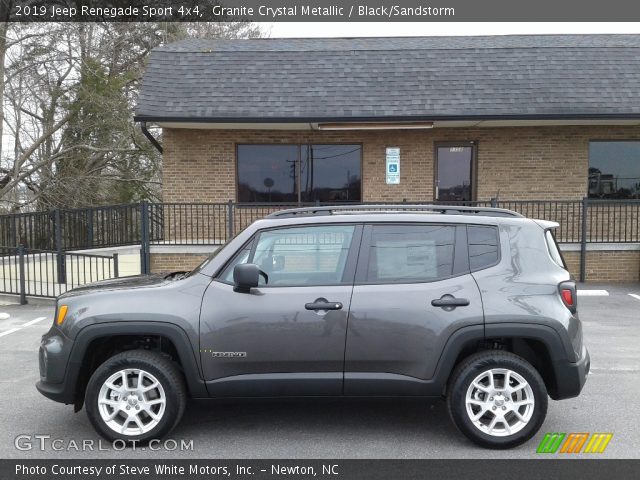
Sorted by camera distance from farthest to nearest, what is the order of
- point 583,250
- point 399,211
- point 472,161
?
point 472,161 → point 583,250 → point 399,211

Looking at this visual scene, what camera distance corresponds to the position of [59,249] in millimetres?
12375

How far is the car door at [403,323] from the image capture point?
4008 mm

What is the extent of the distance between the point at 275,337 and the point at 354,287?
0.68m

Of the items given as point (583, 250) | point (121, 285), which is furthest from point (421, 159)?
point (121, 285)

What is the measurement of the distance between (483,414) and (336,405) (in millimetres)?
1391

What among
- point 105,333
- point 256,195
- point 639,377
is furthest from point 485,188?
point 105,333

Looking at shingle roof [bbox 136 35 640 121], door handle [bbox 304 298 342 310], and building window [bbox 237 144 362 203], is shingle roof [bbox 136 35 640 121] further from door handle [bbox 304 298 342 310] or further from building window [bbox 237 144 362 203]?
door handle [bbox 304 298 342 310]

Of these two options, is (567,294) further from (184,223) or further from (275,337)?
(184,223)

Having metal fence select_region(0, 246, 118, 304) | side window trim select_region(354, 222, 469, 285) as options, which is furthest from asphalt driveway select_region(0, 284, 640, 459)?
metal fence select_region(0, 246, 118, 304)

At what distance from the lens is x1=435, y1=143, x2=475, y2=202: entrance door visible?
13484 millimetres

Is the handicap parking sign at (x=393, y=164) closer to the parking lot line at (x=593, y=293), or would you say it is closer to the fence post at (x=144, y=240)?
the parking lot line at (x=593, y=293)

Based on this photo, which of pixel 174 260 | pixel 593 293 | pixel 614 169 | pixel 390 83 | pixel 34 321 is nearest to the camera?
pixel 34 321

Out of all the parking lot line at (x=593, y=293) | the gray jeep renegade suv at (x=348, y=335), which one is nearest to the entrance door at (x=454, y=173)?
the parking lot line at (x=593, y=293)

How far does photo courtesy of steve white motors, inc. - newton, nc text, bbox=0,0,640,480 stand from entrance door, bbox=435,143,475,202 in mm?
48
